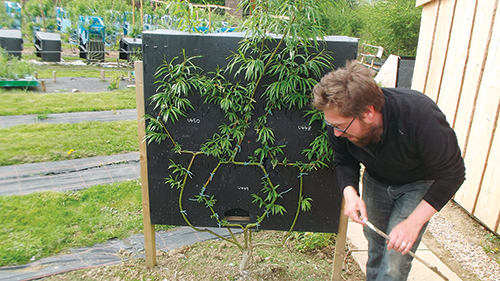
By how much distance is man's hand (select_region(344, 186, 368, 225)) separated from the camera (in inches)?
73.3

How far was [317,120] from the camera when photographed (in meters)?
2.20

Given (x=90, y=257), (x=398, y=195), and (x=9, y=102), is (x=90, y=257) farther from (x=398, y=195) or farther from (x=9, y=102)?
(x=9, y=102)

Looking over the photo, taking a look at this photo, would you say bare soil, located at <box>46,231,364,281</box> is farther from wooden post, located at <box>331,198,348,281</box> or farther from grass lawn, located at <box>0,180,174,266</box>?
grass lawn, located at <box>0,180,174,266</box>

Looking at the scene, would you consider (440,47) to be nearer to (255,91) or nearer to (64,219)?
(255,91)

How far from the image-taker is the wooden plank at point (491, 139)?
3.10m

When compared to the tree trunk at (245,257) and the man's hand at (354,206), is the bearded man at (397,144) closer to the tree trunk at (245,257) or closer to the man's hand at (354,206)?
the man's hand at (354,206)

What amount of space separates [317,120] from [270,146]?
338mm

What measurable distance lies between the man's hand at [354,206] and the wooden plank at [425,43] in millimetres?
2943

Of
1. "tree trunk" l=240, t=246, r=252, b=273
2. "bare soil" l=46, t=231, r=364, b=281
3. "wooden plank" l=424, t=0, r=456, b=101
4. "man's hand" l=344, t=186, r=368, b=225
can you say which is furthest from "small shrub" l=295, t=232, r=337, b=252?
"wooden plank" l=424, t=0, r=456, b=101

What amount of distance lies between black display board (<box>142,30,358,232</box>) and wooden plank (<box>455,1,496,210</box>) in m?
1.87

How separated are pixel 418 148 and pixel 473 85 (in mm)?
2311

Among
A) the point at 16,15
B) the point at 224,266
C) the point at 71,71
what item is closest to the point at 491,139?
the point at 224,266

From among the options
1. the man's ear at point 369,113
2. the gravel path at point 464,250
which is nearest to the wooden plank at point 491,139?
the gravel path at point 464,250

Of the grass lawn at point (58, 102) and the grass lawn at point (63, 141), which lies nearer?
the grass lawn at point (63, 141)
